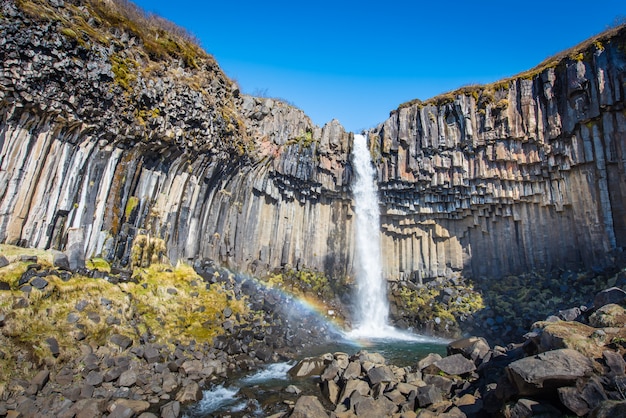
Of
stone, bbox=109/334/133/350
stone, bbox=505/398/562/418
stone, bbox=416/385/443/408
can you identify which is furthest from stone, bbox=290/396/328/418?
stone, bbox=109/334/133/350

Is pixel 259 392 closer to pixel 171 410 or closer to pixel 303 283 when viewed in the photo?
pixel 171 410

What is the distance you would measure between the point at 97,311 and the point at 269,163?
14313 millimetres

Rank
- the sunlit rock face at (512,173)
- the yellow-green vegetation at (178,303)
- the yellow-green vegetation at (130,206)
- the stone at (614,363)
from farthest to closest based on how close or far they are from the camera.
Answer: the sunlit rock face at (512,173)
the yellow-green vegetation at (130,206)
the yellow-green vegetation at (178,303)
the stone at (614,363)

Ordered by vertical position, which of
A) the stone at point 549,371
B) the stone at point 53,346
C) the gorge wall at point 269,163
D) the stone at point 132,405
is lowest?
the stone at point 132,405

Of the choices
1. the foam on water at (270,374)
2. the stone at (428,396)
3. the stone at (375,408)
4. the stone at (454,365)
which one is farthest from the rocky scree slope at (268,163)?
the stone at (428,396)

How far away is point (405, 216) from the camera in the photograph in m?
27.4

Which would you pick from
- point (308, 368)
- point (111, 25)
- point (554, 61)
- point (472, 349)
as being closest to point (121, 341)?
point (308, 368)

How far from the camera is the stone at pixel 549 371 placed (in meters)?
6.59

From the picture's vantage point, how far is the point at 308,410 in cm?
907

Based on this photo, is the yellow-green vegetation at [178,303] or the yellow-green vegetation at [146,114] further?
the yellow-green vegetation at [146,114]

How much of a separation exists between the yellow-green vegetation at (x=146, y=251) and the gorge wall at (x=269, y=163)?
0.11 meters

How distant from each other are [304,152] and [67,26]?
14.8 metres

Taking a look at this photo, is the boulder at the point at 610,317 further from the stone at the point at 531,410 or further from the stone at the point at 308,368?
the stone at the point at 308,368

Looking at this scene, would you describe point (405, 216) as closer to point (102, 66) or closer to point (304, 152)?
point (304, 152)
